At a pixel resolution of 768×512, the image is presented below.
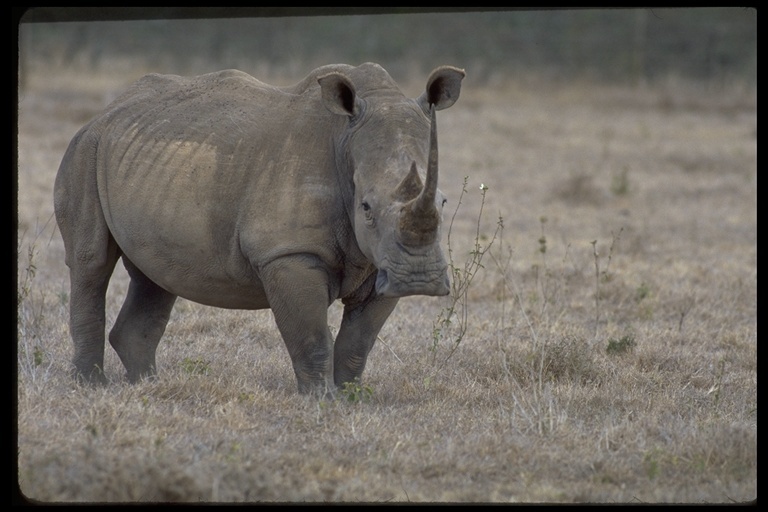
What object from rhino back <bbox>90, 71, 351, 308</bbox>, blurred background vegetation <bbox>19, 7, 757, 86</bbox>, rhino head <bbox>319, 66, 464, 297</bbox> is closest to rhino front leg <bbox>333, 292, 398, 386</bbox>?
rhino back <bbox>90, 71, 351, 308</bbox>

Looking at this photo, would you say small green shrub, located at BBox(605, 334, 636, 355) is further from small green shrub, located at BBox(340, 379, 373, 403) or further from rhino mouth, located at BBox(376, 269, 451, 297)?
rhino mouth, located at BBox(376, 269, 451, 297)

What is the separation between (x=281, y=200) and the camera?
5633 millimetres

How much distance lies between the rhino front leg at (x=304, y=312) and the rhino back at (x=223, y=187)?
8 centimetres

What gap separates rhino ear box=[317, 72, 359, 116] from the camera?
18.1 feet

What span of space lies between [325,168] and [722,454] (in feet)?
7.41

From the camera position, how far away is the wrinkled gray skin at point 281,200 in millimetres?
5395

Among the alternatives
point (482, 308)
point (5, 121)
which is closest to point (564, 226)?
point (482, 308)

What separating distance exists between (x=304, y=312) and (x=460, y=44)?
2402cm

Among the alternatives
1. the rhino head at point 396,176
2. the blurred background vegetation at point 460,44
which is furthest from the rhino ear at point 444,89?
the blurred background vegetation at point 460,44

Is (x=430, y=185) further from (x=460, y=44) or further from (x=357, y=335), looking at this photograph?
(x=460, y=44)

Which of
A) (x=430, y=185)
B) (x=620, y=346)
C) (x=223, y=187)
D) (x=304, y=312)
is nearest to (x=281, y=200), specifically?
(x=223, y=187)

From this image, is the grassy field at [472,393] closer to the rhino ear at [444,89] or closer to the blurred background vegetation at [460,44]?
the rhino ear at [444,89]

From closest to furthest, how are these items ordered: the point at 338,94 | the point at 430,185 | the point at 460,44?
the point at 430,185
the point at 338,94
the point at 460,44

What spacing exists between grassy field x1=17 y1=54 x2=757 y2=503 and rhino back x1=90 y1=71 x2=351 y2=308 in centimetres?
65
